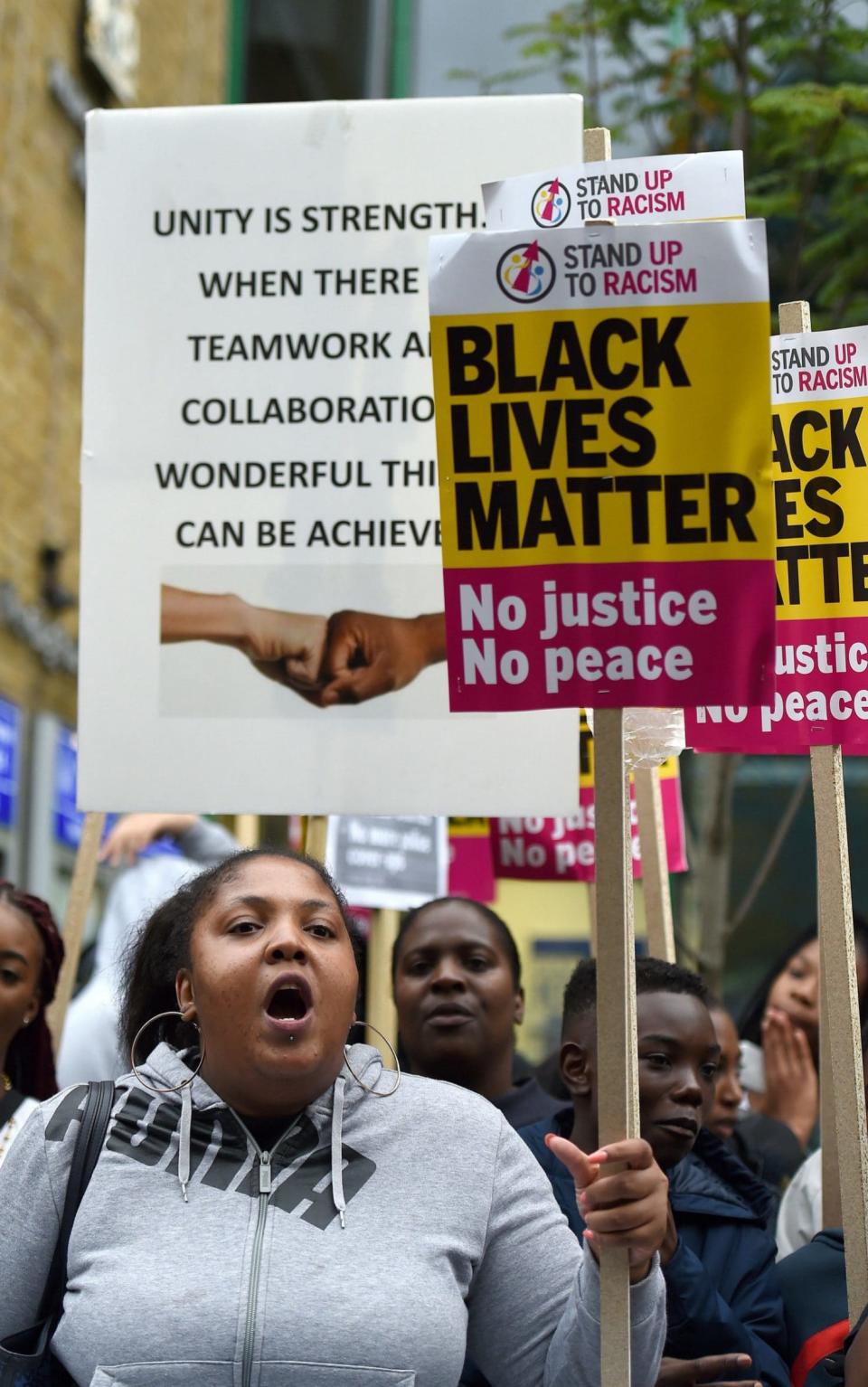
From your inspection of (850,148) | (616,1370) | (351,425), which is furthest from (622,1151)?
(850,148)

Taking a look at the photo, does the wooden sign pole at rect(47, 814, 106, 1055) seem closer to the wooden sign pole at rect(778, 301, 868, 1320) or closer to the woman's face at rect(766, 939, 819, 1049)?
the wooden sign pole at rect(778, 301, 868, 1320)

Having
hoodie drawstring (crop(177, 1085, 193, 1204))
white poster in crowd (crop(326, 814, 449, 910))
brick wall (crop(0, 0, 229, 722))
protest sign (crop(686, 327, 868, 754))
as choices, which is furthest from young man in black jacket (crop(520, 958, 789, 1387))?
brick wall (crop(0, 0, 229, 722))

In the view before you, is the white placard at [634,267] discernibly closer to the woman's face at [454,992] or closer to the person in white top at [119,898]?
the woman's face at [454,992]

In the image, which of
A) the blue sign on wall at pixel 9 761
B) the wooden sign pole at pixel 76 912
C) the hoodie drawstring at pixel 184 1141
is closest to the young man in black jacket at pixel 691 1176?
the hoodie drawstring at pixel 184 1141

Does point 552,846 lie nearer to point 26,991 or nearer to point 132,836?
point 132,836

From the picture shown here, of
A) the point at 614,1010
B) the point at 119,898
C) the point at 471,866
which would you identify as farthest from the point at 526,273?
the point at 471,866

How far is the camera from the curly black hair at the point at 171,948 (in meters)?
2.92

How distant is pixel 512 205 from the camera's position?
3035 millimetres

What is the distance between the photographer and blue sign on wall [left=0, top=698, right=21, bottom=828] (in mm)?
12039

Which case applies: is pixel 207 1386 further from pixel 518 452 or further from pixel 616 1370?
pixel 518 452

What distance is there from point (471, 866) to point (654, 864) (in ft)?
10.3

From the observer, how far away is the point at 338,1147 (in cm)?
267

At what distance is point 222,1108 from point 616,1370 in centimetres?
61

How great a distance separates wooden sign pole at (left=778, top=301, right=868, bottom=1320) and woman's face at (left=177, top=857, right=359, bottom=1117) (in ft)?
2.46
